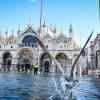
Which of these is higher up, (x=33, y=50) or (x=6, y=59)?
(x=33, y=50)

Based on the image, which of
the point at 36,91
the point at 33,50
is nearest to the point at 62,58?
the point at 33,50

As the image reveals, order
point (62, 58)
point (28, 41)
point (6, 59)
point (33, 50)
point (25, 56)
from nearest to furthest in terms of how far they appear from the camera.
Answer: point (33, 50) → point (62, 58) → point (25, 56) → point (28, 41) → point (6, 59)

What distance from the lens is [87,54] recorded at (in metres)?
63.5

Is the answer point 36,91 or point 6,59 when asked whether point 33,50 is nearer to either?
point 6,59

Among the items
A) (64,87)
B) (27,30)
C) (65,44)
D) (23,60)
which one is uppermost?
(27,30)

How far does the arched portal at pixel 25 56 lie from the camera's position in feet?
204

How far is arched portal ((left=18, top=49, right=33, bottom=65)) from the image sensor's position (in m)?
62.1

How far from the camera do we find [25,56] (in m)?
62.6

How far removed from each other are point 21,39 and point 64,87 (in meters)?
57.8

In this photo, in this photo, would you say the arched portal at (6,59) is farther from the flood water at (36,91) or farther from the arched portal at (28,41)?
the flood water at (36,91)

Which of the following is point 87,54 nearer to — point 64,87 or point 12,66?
point 12,66

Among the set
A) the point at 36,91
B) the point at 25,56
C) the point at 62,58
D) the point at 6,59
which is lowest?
the point at 36,91

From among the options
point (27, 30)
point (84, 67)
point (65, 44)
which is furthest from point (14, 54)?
point (84, 67)

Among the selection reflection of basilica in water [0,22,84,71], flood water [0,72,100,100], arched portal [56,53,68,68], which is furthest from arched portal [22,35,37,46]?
flood water [0,72,100,100]
